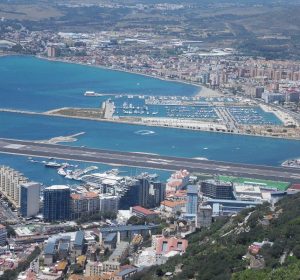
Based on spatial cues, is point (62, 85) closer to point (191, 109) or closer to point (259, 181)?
point (191, 109)

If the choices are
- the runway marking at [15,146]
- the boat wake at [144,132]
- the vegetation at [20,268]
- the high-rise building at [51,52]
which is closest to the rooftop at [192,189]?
the vegetation at [20,268]

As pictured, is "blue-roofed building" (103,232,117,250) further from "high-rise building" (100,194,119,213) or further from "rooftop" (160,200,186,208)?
"rooftop" (160,200,186,208)

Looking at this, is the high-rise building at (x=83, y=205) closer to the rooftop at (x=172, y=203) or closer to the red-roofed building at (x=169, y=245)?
the rooftop at (x=172, y=203)

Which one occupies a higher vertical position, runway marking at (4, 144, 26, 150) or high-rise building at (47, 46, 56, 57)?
high-rise building at (47, 46, 56, 57)

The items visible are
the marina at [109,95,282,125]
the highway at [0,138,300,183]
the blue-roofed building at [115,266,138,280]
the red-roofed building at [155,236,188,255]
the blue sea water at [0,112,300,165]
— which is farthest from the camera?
the marina at [109,95,282,125]

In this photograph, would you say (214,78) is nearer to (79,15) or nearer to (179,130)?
(179,130)

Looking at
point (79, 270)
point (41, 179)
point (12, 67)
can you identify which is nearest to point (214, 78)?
point (12, 67)

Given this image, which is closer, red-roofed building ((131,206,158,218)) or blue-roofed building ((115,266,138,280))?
blue-roofed building ((115,266,138,280))


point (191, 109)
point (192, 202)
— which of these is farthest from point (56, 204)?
point (191, 109)

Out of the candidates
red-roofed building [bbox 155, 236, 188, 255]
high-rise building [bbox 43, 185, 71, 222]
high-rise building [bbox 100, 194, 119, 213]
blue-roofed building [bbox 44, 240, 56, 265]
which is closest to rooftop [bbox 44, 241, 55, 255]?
blue-roofed building [bbox 44, 240, 56, 265]
